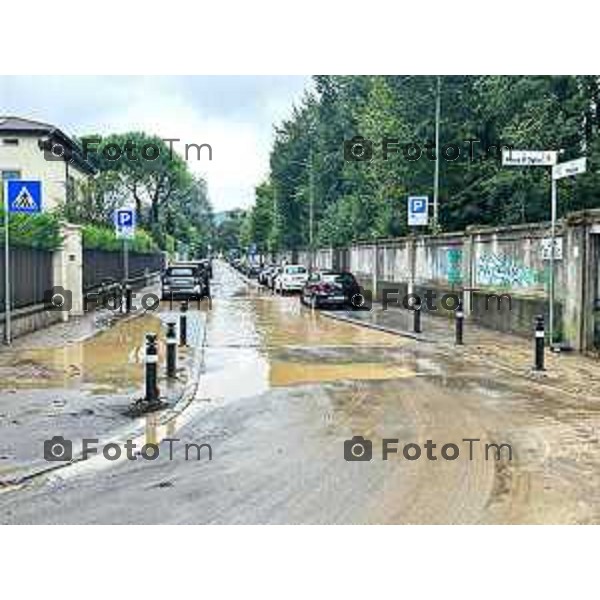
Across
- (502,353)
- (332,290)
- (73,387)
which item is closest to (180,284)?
(332,290)

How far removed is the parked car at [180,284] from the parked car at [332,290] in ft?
18.3

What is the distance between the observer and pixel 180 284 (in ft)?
125

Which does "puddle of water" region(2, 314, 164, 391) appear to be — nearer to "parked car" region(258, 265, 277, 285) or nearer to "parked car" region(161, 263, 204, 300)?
"parked car" region(161, 263, 204, 300)

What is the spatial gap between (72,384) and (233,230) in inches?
6693

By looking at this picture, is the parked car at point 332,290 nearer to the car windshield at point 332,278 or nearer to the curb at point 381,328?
the car windshield at point 332,278

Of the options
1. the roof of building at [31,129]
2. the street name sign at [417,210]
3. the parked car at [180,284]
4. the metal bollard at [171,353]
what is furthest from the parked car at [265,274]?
the metal bollard at [171,353]

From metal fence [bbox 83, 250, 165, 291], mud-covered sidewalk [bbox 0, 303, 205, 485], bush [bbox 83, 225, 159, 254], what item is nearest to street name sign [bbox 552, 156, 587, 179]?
mud-covered sidewalk [bbox 0, 303, 205, 485]

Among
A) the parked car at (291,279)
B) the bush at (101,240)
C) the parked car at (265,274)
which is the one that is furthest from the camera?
the parked car at (265,274)

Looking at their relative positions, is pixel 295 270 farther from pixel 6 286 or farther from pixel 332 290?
pixel 6 286

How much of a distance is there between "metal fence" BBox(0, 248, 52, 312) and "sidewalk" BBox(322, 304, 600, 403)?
28.9 feet

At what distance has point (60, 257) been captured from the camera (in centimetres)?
2680

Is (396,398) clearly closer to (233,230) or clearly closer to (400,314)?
(400,314)

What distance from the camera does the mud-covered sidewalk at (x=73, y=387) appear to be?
10242 mm

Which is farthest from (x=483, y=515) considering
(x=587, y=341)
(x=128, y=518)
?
(x=587, y=341)
